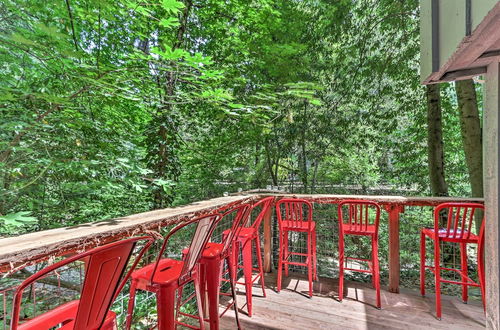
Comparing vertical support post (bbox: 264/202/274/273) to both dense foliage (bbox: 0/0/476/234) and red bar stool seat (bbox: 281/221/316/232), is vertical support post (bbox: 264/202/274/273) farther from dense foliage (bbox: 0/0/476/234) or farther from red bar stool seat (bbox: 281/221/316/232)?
dense foliage (bbox: 0/0/476/234)

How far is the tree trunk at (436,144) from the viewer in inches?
168

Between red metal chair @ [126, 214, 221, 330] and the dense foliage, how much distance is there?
3.66ft

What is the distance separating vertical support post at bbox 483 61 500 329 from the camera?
128 cm

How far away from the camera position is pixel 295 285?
119 inches

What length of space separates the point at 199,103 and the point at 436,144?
174 inches

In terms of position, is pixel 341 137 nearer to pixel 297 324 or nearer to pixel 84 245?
pixel 297 324

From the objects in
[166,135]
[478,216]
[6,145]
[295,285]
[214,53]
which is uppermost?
[214,53]

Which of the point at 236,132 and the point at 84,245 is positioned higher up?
the point at 236,132

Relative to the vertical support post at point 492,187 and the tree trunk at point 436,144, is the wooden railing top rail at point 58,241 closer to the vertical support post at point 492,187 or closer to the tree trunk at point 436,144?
the vertical support post at point 492,187

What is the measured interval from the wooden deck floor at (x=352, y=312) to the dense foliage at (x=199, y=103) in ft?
5.66

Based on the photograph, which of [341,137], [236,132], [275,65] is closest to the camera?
[275,65]

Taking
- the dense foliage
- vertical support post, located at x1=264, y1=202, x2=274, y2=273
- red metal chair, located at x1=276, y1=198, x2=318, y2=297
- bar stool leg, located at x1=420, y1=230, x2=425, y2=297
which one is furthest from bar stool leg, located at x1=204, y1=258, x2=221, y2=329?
bar stool leg, located at x1=420, y1=230, x2=425, y2=297

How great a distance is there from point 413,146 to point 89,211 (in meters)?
6.46

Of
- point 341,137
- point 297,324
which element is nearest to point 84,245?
point 297,324
